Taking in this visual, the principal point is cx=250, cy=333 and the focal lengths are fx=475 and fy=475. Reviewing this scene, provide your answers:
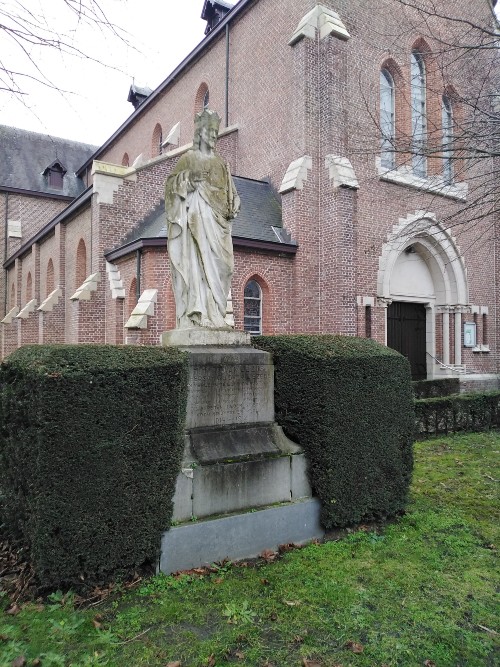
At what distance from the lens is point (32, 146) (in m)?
29.1

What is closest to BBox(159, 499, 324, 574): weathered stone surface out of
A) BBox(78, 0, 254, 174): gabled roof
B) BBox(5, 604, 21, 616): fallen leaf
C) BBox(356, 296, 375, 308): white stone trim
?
BBox(5, 604, 21, 616): fallen leaf

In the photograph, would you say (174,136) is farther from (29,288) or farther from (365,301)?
(365,301)

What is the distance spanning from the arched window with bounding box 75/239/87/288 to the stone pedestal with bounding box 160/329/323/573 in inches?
497

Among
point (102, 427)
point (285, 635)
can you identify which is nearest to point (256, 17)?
point (102, 427)

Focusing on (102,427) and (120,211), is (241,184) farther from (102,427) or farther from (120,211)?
(102,427)

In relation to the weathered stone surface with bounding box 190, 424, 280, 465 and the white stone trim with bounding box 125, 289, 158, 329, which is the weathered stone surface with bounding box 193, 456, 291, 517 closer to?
the weathered stone surface with bounding box 190, 424, 280, 465

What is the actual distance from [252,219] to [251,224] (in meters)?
0.26

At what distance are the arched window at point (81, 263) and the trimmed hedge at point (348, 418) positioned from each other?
12.9m

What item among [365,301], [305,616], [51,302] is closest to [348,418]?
[305,616]

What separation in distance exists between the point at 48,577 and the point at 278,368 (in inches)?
103

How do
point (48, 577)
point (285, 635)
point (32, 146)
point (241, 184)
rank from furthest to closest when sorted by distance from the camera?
point (32, 146) → point (241, 184) → point (48, 577) → point (285, 635)

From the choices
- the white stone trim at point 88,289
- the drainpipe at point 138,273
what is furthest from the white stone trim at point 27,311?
the drainpipe at point 138,273

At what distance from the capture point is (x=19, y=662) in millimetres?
2566

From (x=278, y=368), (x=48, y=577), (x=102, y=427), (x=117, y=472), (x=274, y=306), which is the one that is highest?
(x=274, y=306)
